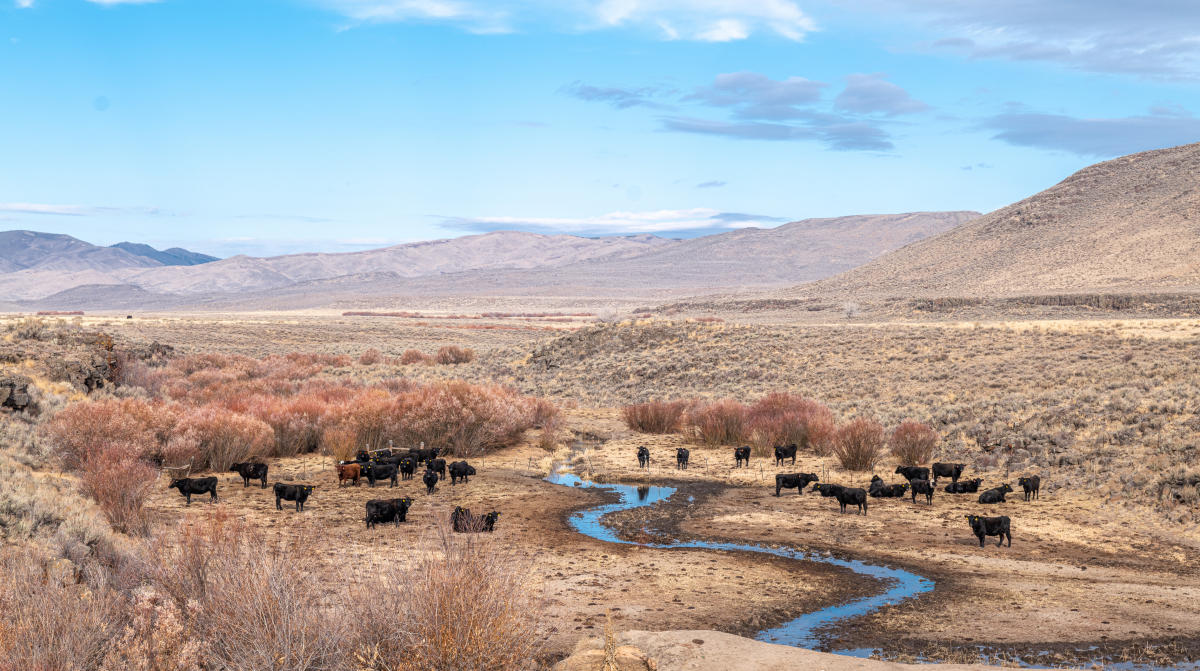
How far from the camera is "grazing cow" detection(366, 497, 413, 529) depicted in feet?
44.8

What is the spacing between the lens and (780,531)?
1436 cm

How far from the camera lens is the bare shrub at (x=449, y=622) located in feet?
19.8

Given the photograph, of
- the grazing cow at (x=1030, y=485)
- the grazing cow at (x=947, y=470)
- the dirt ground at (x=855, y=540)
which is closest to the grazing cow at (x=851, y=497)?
the dirt ground at (x=855, y=540)

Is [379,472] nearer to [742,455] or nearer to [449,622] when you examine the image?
[742,455]

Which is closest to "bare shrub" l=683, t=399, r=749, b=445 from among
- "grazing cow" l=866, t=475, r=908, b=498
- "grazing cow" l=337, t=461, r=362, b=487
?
"grazing cow" l=866, t=475, r=908, b=498

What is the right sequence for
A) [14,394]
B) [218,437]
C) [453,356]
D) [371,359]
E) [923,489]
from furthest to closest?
[453,356]
[371,359]
[218,437]
[14,394]
[923,489]

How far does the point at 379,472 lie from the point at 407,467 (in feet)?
2.53

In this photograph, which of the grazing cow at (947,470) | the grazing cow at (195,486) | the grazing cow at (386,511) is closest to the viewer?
the grazing cow at (386,511)

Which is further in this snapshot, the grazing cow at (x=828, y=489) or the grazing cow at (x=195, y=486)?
the grazing cow at (x=828, y=489)

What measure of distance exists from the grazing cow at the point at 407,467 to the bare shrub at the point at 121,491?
18.6 ft

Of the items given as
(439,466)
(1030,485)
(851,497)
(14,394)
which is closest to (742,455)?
(851,497)

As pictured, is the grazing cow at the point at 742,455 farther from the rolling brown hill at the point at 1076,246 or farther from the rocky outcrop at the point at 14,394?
the rolling brown hill at the point at 1076,246

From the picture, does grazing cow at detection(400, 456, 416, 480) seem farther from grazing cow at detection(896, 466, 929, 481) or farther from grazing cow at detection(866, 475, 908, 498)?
grazing cow at detection(896, 466, 929, 481)

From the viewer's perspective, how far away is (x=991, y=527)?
13.4 m
